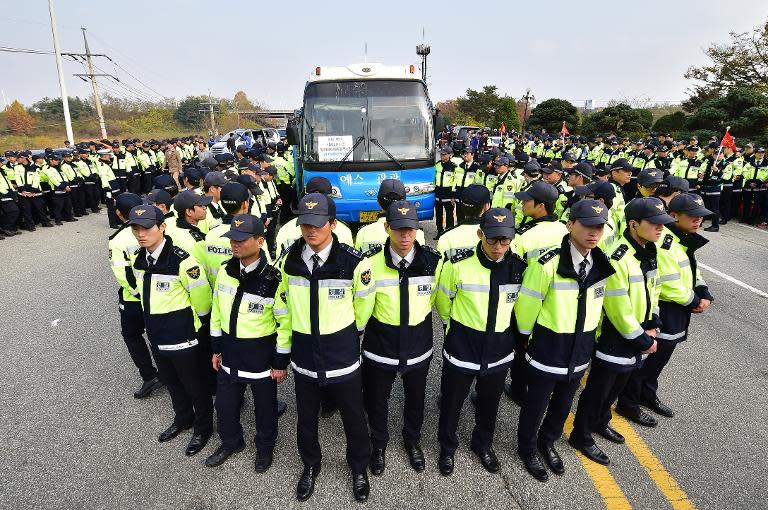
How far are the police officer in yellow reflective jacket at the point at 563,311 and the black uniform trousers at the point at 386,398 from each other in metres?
0.82

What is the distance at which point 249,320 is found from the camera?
2.89m

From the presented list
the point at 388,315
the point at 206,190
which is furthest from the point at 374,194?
the point at 388,315

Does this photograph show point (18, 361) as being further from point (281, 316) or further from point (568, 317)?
point (568, 317)

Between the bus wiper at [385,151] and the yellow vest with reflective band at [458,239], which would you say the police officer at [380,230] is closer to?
the yellow vest with reflective band at [458,239]

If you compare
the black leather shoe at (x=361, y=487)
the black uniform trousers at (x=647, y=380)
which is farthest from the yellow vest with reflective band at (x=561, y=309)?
the black leather shoe at (x=361, y=487)

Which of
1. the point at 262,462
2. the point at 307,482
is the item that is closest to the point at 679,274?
the point at 307,482

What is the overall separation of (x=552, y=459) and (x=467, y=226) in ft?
6.52

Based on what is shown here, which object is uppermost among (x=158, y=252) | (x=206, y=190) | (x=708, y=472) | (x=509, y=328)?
(x=206, y=190)

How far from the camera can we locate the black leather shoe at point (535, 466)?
10.2ft

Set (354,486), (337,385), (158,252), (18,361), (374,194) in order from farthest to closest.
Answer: (374,194) → (18,361) → (158,252) → (354,486) → (337,385)

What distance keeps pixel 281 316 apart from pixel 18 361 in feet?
13.4

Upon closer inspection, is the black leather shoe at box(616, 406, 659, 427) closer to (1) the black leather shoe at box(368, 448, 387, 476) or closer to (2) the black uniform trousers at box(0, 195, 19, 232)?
(1) the black leather shoe at box(368, 448, 387, 476)

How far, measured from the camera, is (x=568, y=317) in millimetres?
2879

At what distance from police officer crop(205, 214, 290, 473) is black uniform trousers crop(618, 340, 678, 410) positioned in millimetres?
3063
